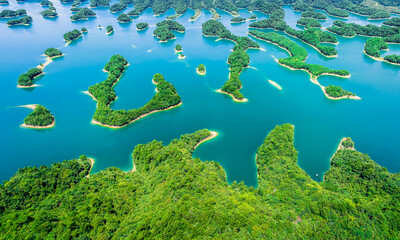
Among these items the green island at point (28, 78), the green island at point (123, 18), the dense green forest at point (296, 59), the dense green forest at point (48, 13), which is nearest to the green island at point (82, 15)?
the dense green forest at point (48, 13)

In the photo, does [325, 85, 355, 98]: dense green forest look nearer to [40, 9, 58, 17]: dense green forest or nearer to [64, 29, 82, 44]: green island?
[64, 29, 82, 44]: green island

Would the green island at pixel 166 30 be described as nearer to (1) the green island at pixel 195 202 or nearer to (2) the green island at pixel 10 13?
(1) the green island at pixel 195 202

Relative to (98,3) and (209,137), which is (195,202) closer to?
(209,137)

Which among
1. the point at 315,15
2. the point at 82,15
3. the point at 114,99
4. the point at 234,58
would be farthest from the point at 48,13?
the point at 315,15

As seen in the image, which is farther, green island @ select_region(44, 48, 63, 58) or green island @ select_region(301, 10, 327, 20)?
green island @ select_region(301, 10, 327, 20)

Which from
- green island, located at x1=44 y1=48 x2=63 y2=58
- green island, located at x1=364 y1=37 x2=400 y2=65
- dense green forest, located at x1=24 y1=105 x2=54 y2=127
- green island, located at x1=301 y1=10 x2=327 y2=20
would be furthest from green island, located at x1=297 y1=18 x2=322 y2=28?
dense green forest, located at x1=24 y1=105 x2=54 y2=127
